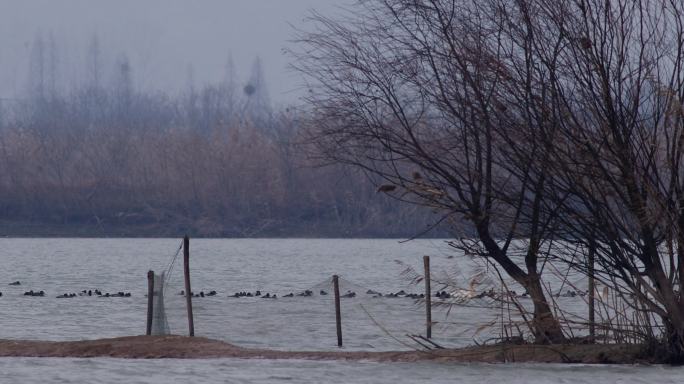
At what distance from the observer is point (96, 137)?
414 ft

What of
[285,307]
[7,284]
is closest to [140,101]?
[7,284]

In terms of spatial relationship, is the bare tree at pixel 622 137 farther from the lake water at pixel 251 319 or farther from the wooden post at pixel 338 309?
the wooden post at pixel 338 309

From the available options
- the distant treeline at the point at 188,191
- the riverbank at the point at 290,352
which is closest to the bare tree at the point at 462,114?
the riverbank at the point at 290,352

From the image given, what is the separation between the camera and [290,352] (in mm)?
26438

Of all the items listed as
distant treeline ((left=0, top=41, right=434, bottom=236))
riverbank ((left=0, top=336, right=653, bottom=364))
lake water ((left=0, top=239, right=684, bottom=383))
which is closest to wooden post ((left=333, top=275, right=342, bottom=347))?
lake water ((left=0, top=239, right=684, bottom=383))

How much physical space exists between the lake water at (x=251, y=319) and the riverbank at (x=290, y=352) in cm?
34

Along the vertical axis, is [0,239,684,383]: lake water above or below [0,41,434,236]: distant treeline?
below

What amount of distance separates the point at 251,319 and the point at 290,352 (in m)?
9.87

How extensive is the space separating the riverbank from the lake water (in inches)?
13.4

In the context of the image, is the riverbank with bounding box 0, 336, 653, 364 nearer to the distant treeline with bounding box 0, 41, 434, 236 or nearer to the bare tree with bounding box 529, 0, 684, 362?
the bare tree with bounding box 529, 0, 684, 362

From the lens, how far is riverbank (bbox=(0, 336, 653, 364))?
74.3 feet

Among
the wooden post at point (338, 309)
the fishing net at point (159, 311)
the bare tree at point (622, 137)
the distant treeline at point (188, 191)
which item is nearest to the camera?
the bare tree at point (622, 137)

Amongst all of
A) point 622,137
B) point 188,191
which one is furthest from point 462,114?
point 188,191

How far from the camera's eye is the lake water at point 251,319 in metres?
22.4
